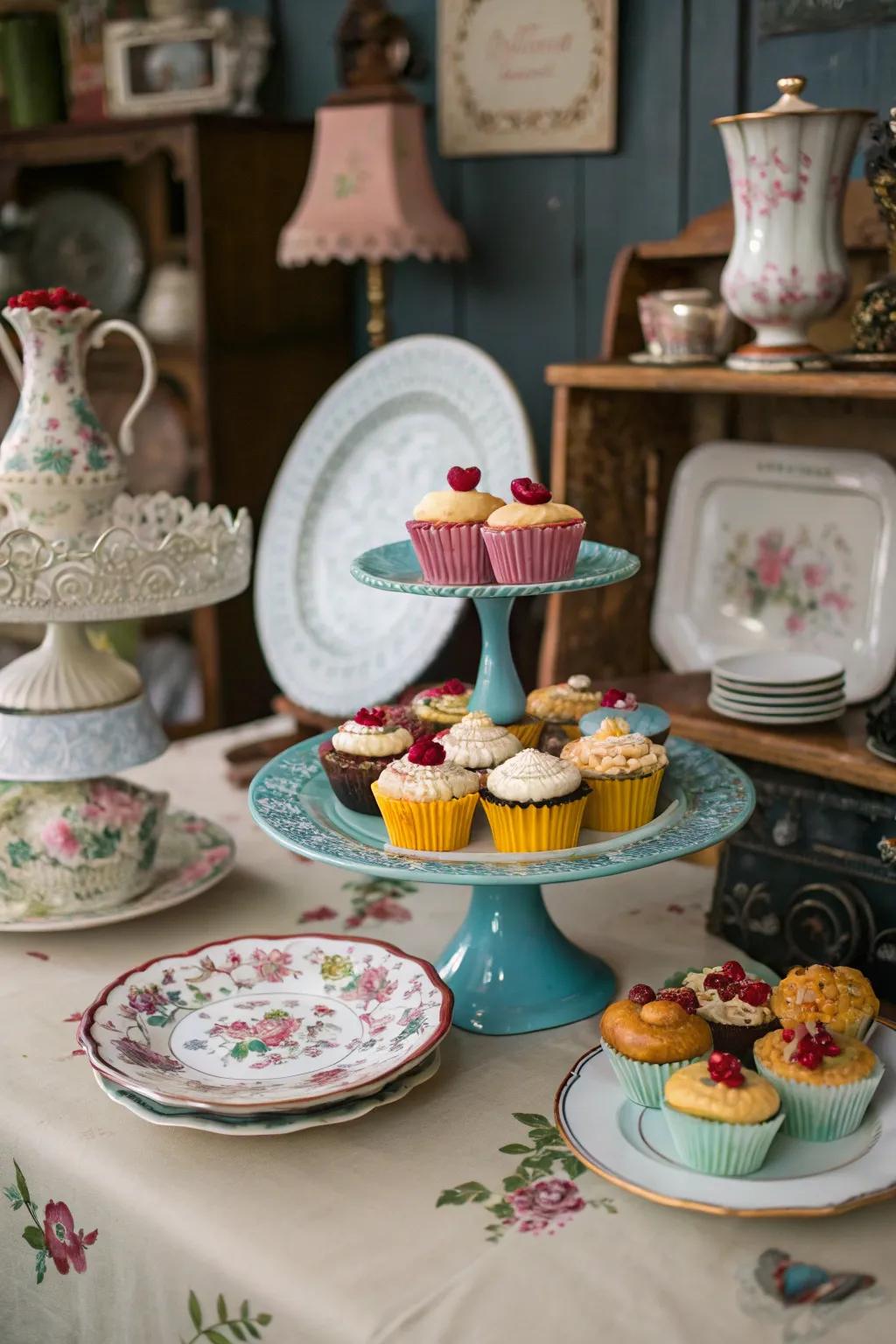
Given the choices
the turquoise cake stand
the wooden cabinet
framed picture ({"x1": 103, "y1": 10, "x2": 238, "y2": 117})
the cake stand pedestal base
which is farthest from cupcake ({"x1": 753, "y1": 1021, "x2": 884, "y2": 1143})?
framed picture ({"x1": 103, "y1": 10, "x2": 238, "y2": 117})

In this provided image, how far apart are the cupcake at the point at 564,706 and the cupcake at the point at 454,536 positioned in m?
0.17

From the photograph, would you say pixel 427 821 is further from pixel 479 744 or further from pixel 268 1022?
pixel 268 1022

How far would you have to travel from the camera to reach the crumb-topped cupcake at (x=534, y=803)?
42.3 inches

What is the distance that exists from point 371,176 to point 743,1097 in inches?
60.7

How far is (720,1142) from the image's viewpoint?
35.8 inches

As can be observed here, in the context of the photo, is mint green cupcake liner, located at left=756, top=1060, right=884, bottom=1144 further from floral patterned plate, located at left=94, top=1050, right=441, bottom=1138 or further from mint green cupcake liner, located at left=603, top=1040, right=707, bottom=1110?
floral patterned plate, located at left=94, top=1050, right=441, bottom=1138

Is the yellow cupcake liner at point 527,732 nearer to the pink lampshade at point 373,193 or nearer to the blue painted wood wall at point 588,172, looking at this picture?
the blue painted wood wall at point 588,172

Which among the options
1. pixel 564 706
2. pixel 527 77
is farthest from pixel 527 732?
pixel 527 77

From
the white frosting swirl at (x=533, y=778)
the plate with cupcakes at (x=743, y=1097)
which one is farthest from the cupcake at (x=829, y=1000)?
the white frosting swirl at (x=533, y=778)

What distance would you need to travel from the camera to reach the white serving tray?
161 centimetres

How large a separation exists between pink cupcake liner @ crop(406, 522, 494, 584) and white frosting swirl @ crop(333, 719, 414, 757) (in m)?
0.13

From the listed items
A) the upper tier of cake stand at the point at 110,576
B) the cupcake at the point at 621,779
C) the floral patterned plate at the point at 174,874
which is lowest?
the floral patterned plate at the point at 174,874

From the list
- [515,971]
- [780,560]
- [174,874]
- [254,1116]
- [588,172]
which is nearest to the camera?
[254,1116]

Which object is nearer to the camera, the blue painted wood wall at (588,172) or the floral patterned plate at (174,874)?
the floral patterned plate at (174,874)
